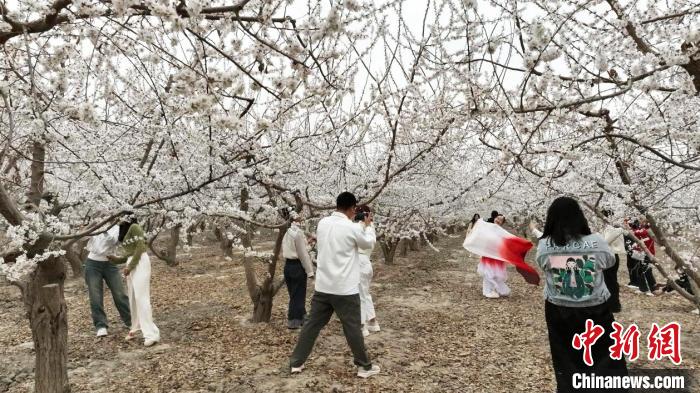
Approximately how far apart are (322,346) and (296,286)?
3.56 feet

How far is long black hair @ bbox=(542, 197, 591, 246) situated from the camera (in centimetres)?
332

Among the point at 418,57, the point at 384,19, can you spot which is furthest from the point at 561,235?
the point at 384,19

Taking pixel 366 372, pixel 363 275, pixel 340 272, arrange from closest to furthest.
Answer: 1. pixel 340 272
2. pixel 366 372
3. pixel 363 275

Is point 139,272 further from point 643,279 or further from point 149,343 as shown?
point 643,279

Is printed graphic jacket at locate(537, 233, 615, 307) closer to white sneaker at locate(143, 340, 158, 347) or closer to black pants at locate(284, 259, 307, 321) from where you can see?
black pants at locate(284, 259, 307, 321)

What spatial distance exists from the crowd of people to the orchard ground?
1.15 feet

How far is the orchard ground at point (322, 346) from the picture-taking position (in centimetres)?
479

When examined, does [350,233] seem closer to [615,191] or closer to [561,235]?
[561,235]

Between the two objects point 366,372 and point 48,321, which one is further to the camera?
point 366,372

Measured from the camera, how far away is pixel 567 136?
3.86m

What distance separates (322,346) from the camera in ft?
19.0

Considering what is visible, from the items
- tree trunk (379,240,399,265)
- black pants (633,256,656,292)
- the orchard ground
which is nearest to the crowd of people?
the orchard ground

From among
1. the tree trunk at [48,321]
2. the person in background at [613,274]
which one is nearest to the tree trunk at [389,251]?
the person in background at [613,274]

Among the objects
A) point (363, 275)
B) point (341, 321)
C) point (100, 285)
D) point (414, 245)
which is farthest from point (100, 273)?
point (414, 245)
